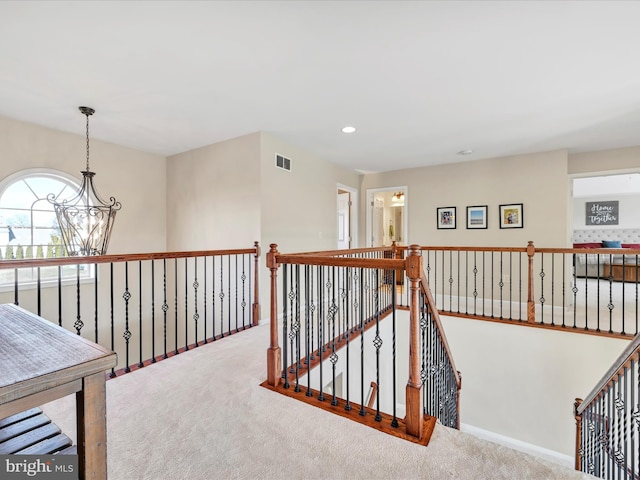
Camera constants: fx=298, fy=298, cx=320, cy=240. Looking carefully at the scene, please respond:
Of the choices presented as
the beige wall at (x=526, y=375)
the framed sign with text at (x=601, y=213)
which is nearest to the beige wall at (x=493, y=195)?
the beige wall at (x=526, y=375)

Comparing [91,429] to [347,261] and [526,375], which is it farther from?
[526,375]

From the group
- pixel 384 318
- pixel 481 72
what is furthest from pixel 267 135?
pixel 384 318

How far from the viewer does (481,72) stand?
2.43m

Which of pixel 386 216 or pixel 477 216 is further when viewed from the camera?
pixel 386 216

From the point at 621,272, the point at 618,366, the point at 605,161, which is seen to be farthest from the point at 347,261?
the point at 621,272

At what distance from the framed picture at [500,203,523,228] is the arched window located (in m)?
6.38

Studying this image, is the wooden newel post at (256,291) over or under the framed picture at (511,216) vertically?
under

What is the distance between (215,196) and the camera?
4.26 meters

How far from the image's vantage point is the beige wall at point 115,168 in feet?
11.1

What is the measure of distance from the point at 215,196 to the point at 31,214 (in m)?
2.11

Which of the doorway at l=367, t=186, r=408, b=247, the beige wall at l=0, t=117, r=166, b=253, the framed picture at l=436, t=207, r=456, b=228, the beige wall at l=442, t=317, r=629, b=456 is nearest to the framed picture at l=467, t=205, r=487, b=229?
the framed picture at l=436, t=207, r=456, b=228

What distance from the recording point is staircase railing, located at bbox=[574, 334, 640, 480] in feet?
6.22

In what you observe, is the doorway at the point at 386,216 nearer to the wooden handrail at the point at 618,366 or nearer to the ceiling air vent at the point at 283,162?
the ceiling air vent at the point at 283,162

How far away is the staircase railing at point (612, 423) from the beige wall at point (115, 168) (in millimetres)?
5450
